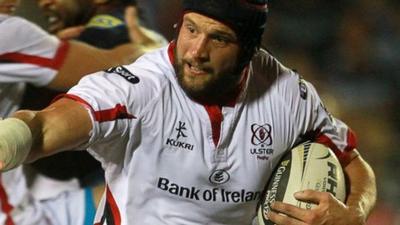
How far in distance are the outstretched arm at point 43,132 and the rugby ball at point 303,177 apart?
442 mm

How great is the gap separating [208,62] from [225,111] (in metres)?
0.14

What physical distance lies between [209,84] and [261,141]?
0.17 meters

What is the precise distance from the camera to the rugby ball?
1.68 metres

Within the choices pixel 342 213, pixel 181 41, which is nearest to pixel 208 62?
pixel 181 41

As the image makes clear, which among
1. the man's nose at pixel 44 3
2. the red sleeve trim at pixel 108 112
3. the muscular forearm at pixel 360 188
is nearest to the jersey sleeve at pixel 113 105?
the red sleeve trim at pixel 108 112

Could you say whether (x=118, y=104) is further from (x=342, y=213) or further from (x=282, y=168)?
(x=342, y=213)

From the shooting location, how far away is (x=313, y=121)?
5.93 ft

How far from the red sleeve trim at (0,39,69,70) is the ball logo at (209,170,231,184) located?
0.76 meters

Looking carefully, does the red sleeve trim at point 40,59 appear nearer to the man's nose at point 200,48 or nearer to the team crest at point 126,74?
the team crest at point 126,74

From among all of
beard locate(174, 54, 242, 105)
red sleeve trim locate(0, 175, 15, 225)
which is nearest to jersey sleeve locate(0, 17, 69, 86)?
red sleeve trim locate(0, 175, 15, 225)

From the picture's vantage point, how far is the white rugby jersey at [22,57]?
2191 millimetres

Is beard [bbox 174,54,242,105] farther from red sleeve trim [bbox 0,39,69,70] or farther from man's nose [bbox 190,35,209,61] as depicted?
red sleeve trim [bbox 0,39,69,70]

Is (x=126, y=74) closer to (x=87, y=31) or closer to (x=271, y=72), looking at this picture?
(x=271, y=72)

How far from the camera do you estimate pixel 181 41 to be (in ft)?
5.23
